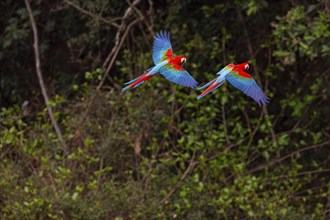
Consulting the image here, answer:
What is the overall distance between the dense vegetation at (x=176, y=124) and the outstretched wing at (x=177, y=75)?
12.3 ft

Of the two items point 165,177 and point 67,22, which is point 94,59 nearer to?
point 67,22

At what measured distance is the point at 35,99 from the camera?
8.60 metres

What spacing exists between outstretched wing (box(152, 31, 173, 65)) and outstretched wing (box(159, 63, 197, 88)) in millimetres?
101

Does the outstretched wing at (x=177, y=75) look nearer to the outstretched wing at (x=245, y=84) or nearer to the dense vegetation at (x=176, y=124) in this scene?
the outstretched wing at (x=245, y=84)

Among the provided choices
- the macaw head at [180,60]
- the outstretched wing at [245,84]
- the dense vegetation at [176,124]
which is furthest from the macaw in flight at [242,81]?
the dense vegetation at [176,124]

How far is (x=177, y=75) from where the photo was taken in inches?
111

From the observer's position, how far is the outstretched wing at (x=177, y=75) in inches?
109

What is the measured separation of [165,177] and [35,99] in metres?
2.14

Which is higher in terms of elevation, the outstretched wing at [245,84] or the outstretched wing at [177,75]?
the outstretched wing at [177,75]

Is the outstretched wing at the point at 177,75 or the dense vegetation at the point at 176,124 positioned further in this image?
the dense vegetation at the point at 176,124

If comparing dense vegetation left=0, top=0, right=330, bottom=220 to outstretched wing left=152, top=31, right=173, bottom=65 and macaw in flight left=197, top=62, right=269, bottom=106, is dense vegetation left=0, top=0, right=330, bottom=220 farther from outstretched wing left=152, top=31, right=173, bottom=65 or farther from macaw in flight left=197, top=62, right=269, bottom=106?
macaw in flight left=197, top=62, right=269, bottom=106

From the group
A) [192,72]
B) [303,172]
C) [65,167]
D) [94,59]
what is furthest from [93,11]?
[303,172]

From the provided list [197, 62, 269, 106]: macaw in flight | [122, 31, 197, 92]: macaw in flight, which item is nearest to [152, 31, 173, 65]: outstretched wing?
[122, 31, 197, 92]: macaw in flight

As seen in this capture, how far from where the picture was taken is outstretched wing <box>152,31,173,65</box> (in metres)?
2.95
